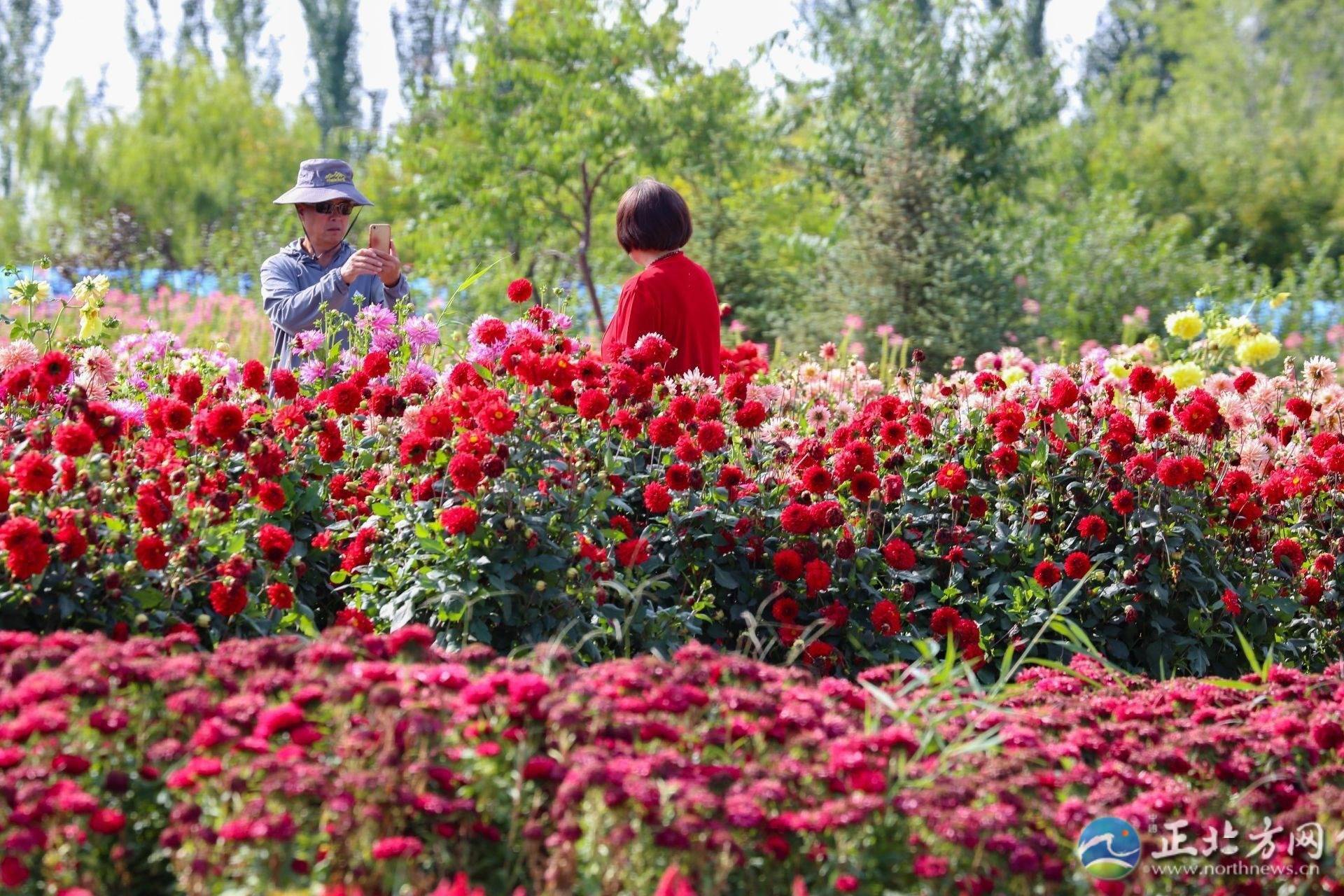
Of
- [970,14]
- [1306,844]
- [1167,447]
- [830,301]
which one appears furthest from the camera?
[970,14]

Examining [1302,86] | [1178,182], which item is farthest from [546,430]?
[1302,86]

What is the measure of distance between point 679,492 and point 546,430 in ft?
1.52

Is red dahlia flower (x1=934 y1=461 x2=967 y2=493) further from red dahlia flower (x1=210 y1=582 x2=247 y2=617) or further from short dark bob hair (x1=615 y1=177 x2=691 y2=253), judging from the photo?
red dahlia flower (x1=210 y1=582 x2=247 y2=617)

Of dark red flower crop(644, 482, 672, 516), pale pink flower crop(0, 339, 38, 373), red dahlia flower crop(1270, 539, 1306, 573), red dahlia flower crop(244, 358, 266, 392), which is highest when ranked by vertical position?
pale pink flower crop(0, 339, 38, 373)

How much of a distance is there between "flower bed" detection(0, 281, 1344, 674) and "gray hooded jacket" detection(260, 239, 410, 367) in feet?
0.66

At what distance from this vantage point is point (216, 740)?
201cm

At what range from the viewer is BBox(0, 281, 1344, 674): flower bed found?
307 centimetres

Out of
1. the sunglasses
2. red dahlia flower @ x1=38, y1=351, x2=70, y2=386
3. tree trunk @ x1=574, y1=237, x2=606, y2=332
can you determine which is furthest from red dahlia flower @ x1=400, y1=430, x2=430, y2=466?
tree trunk @ x1=574, y1=237, x2=606, y2=332

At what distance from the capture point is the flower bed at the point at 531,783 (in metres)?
1.95

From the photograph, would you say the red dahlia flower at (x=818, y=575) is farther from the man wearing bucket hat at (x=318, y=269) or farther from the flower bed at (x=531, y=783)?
the man wearing bucket hat at (x=318, y=269)

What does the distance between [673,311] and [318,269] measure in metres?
1.40

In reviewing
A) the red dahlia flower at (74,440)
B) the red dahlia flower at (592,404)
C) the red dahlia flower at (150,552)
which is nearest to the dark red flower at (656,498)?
the red dahlia flower at (592,404)

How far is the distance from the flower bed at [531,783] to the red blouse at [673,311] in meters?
2.07

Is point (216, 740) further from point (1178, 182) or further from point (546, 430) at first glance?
point (1178, 182)
